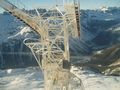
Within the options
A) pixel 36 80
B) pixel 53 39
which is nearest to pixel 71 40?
pixel 36 80

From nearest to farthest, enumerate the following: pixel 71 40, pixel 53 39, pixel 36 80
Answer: pixel 53 39 < pixel 36 80 < pixel 71 40

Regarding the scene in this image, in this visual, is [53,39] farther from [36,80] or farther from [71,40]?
[71,40]

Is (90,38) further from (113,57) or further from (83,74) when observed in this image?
(83,74)

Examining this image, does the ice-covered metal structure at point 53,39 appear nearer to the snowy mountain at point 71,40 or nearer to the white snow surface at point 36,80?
the white snow surface at point 36,80

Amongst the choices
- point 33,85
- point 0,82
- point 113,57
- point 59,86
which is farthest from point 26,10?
point 113,57

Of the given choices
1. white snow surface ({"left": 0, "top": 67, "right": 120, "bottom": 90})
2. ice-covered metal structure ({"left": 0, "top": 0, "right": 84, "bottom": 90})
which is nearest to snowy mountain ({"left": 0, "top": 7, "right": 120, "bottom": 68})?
white snow surface ({"left": 0, "top": 67, "right": 120, "bottom": 90})
